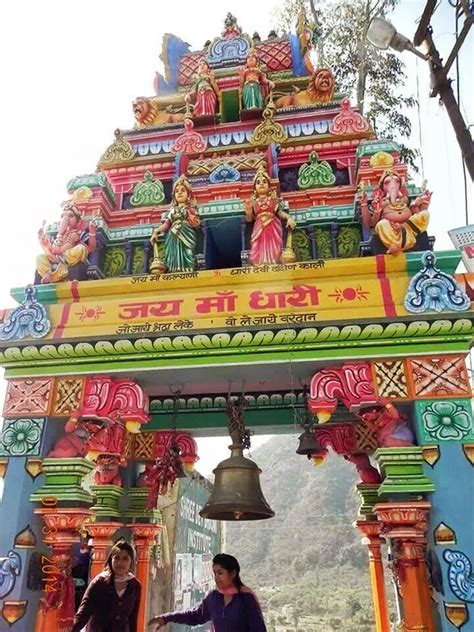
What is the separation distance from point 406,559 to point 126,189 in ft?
17.4

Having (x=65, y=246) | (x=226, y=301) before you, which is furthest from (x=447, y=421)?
(x=65, y=246)

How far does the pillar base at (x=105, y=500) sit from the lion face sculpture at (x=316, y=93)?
5.60m

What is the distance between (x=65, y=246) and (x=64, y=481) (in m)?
2.49

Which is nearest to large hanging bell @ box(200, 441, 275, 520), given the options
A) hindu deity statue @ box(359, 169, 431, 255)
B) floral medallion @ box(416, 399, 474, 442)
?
floral medallion @ box(416, 399, 474, 442)

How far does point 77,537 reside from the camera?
181 inches

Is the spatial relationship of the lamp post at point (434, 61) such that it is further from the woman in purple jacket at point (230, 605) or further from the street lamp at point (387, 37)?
the woman in purple jacket at point (230, 605)

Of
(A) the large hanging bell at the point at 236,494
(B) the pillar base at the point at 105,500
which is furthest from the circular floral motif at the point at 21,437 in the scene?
(B) the pillar base at the point at 105,500

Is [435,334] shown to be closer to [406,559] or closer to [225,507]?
[406,559]

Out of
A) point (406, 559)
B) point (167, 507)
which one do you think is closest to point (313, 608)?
point (167, 507)

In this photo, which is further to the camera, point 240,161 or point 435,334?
point 240,161

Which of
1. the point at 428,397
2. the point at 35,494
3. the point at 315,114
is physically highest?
the point at 315,114

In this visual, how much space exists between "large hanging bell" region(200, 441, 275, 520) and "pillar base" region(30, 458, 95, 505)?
1.13 meters

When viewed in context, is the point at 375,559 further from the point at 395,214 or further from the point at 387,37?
the point at 387,37

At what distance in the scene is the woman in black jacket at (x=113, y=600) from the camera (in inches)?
138
